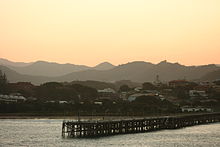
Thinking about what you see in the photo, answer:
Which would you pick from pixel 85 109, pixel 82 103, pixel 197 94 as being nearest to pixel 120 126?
pixel 85 109

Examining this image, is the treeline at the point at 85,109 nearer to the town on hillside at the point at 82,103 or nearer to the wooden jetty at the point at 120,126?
the town on hillside at the point at 82,103

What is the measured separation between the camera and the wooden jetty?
2650 inches

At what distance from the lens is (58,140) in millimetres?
62719

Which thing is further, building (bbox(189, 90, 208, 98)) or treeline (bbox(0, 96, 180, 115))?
building (bbox(189, 90, 208, 98))

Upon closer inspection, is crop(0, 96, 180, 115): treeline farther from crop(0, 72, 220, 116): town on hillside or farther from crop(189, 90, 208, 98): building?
crop(189, 90, 208, 98): building

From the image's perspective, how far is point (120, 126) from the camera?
7419cm

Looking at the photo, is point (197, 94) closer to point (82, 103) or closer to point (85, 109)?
point (82, 103)

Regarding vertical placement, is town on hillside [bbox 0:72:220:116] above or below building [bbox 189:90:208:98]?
below

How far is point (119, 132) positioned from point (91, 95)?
104002 millimetres

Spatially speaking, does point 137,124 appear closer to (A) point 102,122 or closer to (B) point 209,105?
(A) point 102,122

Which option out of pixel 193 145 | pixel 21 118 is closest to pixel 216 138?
pixel 193 145

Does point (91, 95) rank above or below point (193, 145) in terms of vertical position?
above

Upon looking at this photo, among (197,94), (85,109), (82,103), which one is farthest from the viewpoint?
(197,94)

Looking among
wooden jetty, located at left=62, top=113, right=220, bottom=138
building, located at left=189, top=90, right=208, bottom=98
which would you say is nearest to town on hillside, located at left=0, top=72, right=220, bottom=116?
building, located at left=189, top=90, right=208, bottom=98
